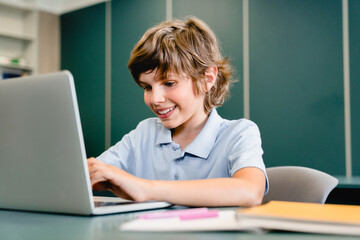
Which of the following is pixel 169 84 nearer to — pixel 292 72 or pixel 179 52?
pixel 179 52

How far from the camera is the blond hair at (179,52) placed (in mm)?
1247

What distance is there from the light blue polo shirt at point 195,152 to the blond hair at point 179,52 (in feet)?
0.53

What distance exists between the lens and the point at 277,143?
124 inches

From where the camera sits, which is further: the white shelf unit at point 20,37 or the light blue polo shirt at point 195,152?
the white shelf unit at point 20,37

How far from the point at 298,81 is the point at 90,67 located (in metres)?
2.33

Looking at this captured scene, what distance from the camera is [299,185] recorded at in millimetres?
1382

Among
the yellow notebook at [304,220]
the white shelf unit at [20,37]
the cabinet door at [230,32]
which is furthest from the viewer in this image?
the white shelf unit at [20,37]

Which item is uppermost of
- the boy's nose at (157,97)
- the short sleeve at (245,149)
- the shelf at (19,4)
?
the shelf at (19,4)

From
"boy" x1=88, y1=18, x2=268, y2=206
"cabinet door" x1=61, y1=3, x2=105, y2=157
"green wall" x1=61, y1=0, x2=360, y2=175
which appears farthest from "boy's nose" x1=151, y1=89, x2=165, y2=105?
"cabinet door" x1=61, y1=3, x2=105, y2=157

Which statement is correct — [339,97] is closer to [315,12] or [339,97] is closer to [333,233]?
[315,12]

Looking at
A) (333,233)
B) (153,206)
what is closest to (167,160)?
(153,206)

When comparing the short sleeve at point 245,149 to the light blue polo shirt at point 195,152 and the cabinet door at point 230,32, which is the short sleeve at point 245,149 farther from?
the cabinet door at point 230,32

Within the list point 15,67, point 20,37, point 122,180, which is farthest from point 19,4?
point 122,180

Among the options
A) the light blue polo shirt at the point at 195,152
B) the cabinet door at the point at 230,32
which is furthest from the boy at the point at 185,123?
the cabinet door at the point at 230,32
